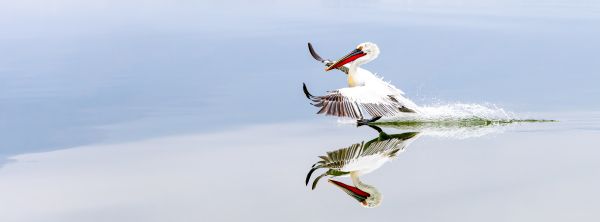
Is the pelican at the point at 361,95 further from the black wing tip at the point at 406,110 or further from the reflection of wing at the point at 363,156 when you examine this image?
the reflection of wing at the point at 363,156

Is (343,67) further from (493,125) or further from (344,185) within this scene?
(344,185)

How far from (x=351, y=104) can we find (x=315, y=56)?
2313mm

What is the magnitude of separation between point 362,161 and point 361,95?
5.87 ft

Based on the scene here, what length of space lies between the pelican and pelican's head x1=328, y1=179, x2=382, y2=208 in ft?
6.59

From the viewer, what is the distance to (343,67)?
14094 mm

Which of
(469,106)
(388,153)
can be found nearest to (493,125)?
(469,106)

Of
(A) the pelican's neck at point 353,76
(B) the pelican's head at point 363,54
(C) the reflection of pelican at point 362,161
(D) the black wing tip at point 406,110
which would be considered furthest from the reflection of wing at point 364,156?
(B) the pelican's head at point 363,54

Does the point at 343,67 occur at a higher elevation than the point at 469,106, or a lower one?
higher

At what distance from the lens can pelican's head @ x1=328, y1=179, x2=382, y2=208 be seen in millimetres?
9961

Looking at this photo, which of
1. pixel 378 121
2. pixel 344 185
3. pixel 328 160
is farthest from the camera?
pixel 378 121

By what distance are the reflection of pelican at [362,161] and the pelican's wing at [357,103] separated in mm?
384

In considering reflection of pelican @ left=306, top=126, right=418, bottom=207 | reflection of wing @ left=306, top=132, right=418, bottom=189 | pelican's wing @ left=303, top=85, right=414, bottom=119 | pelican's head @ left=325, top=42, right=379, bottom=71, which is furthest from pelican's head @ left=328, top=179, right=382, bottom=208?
pelican's head @ left=325, top=42, right=379, bottom=71

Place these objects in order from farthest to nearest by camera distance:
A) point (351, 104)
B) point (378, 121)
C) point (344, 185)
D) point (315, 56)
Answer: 1. point (315, 56)
2. point (378, 121)
3. point (351, 104)
4. point (344, 185)

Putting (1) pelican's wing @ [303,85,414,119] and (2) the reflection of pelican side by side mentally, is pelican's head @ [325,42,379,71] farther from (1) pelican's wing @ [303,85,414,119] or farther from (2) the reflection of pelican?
(2) the reflection of pelican
